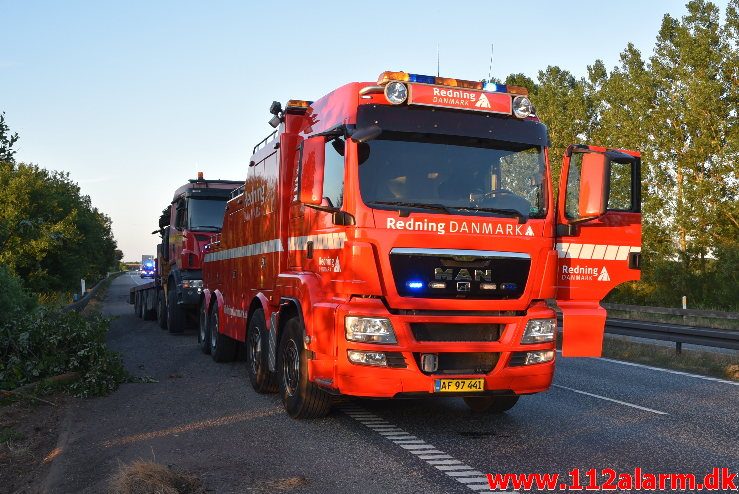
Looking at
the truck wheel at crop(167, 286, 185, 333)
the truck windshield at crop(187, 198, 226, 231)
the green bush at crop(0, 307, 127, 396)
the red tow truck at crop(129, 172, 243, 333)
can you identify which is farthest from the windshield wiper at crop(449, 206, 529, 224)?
the truck wheel at crop(167, 286, 185, 333)

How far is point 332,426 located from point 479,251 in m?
2.36

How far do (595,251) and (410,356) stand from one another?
8.23 ft

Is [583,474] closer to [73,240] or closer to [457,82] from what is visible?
[457,82]

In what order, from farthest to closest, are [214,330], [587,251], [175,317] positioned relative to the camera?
[175,317], [214,330], [587,251]

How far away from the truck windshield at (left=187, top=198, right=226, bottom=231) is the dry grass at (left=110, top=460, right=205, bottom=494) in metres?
13.0

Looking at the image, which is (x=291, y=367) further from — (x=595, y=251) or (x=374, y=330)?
(x=595, y=251)

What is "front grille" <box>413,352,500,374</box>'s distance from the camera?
7.00 m

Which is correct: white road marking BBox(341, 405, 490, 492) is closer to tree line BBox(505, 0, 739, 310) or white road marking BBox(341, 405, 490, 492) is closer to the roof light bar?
the roof light bar

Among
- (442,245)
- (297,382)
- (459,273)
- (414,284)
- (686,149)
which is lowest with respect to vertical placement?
(297,382)

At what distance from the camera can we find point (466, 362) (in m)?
7.09

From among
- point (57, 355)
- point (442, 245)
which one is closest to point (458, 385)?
point (442, 245)

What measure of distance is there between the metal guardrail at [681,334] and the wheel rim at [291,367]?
26.2 feet

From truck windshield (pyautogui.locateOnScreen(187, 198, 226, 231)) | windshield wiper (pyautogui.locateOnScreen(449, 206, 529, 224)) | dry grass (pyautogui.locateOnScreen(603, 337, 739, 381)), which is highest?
truck windshield (pyautogui.locateOnScreen(187, 198, 226, 231))

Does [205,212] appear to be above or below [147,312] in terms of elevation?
above
